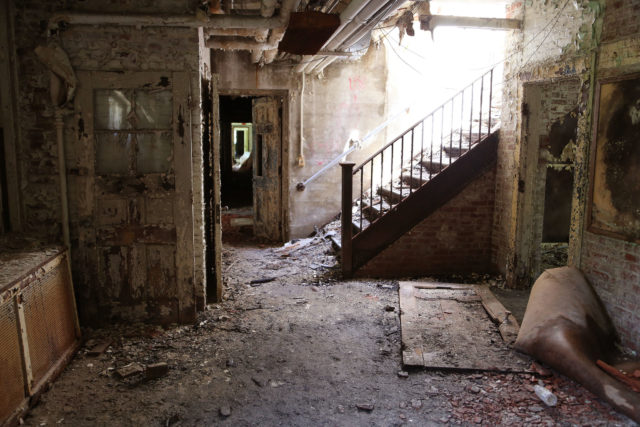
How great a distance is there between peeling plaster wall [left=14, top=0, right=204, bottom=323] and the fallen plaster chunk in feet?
11.1

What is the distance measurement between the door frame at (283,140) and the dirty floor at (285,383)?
3343 mm

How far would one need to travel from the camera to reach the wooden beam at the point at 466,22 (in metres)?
5.07

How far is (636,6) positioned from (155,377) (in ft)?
15.1

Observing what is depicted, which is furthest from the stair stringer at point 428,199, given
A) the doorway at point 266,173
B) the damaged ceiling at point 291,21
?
the doorway at point 266,173

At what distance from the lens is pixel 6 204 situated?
4.04 m

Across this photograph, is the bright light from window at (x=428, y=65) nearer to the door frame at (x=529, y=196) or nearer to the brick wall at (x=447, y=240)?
the brick wall at (x=447, y=240)

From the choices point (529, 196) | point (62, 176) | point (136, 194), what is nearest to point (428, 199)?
point (529, 196)

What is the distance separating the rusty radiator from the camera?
281 centimetres

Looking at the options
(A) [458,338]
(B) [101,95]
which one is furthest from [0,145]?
(A) [458,338]

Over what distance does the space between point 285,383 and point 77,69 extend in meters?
3.17

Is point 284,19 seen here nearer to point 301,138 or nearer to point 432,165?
point 432,165

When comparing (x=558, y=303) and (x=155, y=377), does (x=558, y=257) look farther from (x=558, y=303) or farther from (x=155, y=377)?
(x=155, y=377)

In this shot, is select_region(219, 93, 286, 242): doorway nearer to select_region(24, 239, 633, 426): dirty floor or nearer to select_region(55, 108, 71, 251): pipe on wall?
select_region(24, 239, 633, 426): dirty floor

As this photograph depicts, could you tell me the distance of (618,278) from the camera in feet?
12.3
